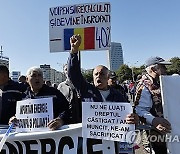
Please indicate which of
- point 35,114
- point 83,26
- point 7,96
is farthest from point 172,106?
point 7,96

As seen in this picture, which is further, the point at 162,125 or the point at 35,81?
the point at 35,81

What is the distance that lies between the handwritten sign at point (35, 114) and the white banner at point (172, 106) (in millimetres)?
1392

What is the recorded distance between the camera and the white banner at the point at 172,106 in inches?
136

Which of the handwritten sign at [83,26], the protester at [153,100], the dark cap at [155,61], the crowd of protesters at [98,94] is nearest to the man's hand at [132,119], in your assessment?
the crowd of protesters at [98,94]

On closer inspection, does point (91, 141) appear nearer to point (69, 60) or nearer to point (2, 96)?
point (69, 60)

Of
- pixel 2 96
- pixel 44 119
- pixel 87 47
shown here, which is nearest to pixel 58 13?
pixel 87 47

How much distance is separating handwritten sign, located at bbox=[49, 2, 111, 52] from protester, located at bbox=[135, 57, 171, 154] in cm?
109

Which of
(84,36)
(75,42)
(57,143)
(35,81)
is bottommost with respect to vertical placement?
(57,143)

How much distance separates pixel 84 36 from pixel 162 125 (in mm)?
1955

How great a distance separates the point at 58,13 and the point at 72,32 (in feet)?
1.54

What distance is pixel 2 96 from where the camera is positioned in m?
4.52

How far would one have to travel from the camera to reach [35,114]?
3.84 meters

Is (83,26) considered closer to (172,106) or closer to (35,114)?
(35,114)

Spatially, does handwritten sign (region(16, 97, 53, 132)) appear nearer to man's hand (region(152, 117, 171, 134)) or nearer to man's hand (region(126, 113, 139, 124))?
man's hand (region(126, 113, 139, 124))
